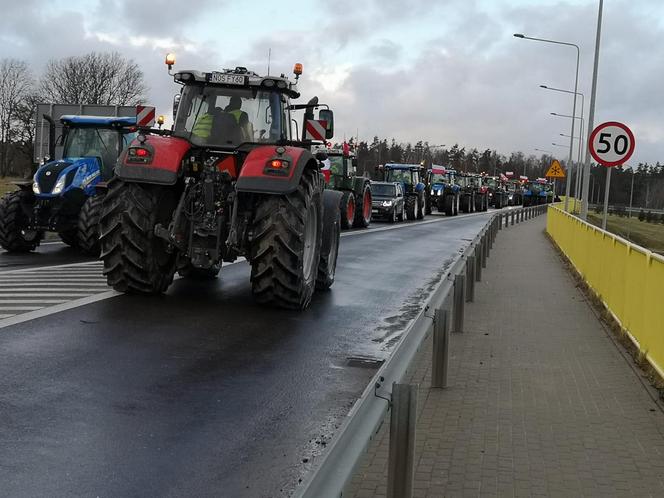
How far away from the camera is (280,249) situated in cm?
966

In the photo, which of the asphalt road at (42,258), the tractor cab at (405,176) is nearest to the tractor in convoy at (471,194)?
the tractor cab at (405,176)

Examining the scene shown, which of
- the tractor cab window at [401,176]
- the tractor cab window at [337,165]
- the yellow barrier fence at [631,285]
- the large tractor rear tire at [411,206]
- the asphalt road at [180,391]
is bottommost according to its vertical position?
the large tractor rear tire at [411,206]

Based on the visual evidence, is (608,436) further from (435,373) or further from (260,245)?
(260,245)

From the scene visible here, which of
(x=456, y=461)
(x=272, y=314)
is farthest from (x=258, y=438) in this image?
(x=272, y=314)

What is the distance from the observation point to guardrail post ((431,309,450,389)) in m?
6.90

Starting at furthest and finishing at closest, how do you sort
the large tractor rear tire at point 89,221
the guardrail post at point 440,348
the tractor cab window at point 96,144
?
1. the tractor cab window at point 96,144
2. the large tractor rear tire at point 89,221
3. the guardrail post at point 440,348

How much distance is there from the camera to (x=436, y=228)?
1329 inches

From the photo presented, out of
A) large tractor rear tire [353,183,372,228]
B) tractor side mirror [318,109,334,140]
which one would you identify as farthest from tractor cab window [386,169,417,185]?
tractor side mirror [318,109,334,140]

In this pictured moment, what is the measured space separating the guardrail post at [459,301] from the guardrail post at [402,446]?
5203 mm

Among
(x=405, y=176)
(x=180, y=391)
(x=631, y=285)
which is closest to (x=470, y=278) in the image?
(x=631, y=285)

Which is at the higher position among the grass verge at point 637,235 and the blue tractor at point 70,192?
the blue tractor at point 70,192

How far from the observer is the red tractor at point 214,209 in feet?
31.8

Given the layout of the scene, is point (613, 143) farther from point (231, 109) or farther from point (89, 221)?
point (89, 221)

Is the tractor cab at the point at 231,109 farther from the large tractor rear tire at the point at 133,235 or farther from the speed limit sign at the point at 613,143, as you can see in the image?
the speed limit sign at the point at 613,143
